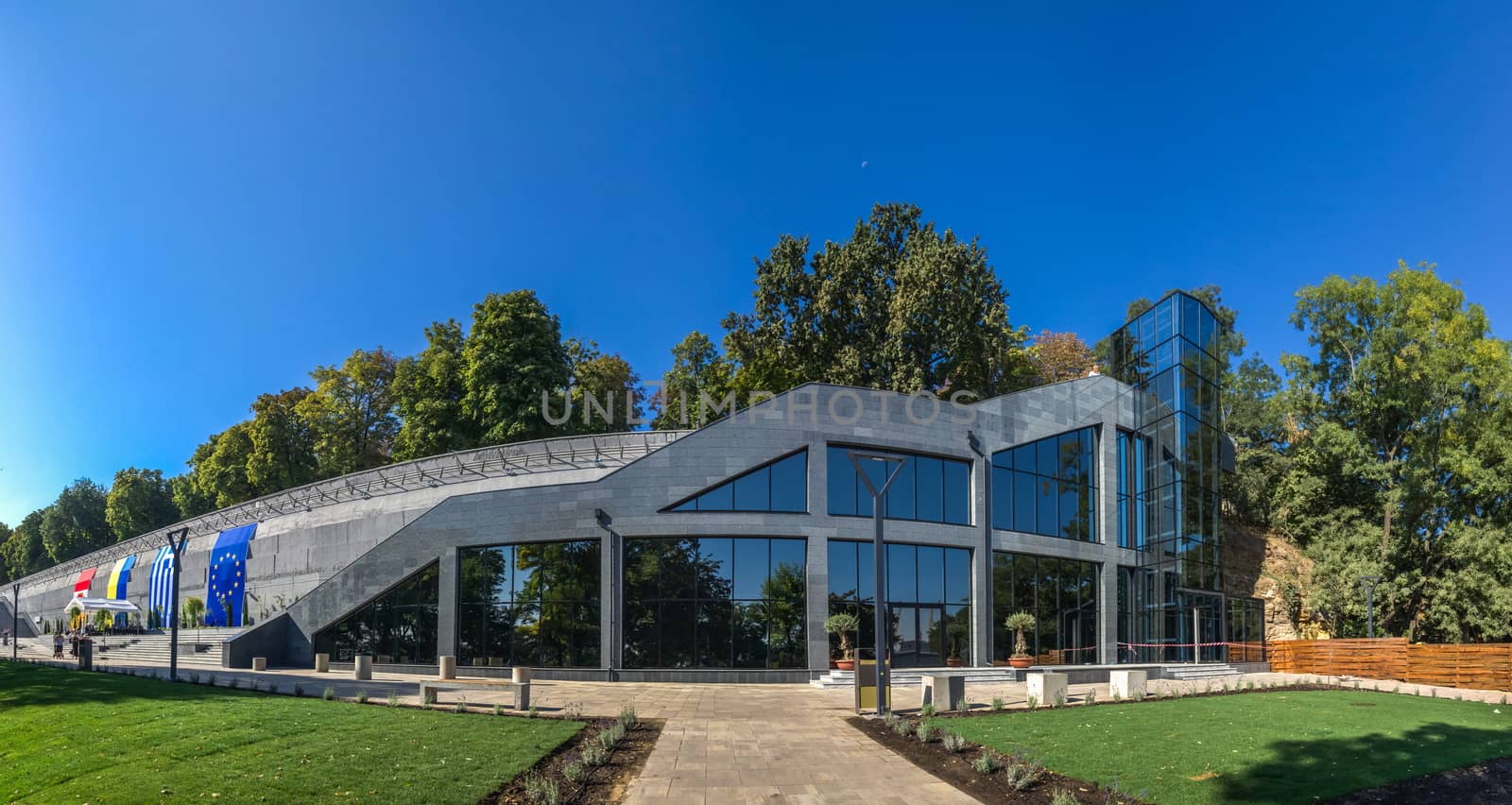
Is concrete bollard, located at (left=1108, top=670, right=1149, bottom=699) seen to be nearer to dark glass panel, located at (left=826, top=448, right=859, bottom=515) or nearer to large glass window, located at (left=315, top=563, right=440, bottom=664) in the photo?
dark glass panel, located at (left=826, top=448, right=859, bottom=515)

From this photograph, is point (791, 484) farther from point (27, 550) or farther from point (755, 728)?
point (27, 550)

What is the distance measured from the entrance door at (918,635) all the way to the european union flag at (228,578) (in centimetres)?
3543

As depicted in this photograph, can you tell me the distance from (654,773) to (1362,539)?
4465 cm

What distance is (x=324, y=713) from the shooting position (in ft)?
57.6

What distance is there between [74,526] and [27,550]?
10.9m

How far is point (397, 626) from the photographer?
33.5 metres

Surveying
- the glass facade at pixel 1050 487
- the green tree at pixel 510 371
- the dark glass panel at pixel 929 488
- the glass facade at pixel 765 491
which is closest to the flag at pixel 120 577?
the green tree at pixel 510 371

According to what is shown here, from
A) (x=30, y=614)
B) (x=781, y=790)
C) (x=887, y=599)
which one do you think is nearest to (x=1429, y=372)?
(x=887, y=599)

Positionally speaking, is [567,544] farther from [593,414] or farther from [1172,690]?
[593,414]

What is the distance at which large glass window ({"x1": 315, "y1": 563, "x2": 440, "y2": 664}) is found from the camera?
32969mm

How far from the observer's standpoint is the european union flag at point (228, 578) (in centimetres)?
4772

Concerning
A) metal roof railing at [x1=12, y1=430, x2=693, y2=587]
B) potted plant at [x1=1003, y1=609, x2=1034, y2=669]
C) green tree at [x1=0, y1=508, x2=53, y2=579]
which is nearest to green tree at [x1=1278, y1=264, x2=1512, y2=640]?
potted plant at [x1=1003, y1=609, x2=1034, y2=669]

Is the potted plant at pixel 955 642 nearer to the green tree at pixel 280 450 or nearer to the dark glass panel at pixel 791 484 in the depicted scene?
the dark glass panel at pixel 791 484

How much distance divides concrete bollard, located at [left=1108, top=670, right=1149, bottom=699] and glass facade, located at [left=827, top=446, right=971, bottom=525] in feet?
32.9
